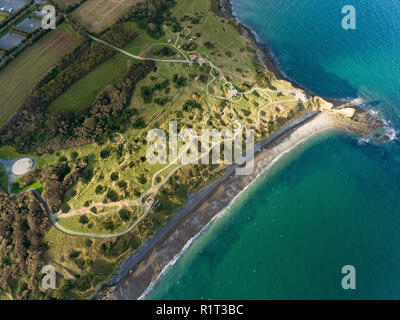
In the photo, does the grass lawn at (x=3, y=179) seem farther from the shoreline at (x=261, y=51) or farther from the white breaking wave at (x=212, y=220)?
the shoreline at (x=261, y=51)

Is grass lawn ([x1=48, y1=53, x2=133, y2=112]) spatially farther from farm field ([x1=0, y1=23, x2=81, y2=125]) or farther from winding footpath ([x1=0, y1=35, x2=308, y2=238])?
farm field ([x1=0, y1=23, x2=81, y2=125])

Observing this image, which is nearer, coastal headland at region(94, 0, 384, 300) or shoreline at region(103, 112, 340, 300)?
shoreline at region(103, 112, 340, 300)

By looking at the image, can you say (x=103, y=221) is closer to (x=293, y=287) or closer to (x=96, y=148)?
A: (x=96, y=148)

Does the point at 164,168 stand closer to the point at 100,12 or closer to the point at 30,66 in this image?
the point at 30,66

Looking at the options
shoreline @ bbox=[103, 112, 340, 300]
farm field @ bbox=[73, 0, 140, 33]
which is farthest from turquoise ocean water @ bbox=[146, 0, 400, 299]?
farm field @ bbox=[73, 0, 140, 33]

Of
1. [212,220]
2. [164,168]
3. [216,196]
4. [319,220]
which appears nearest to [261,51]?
[216,196]
